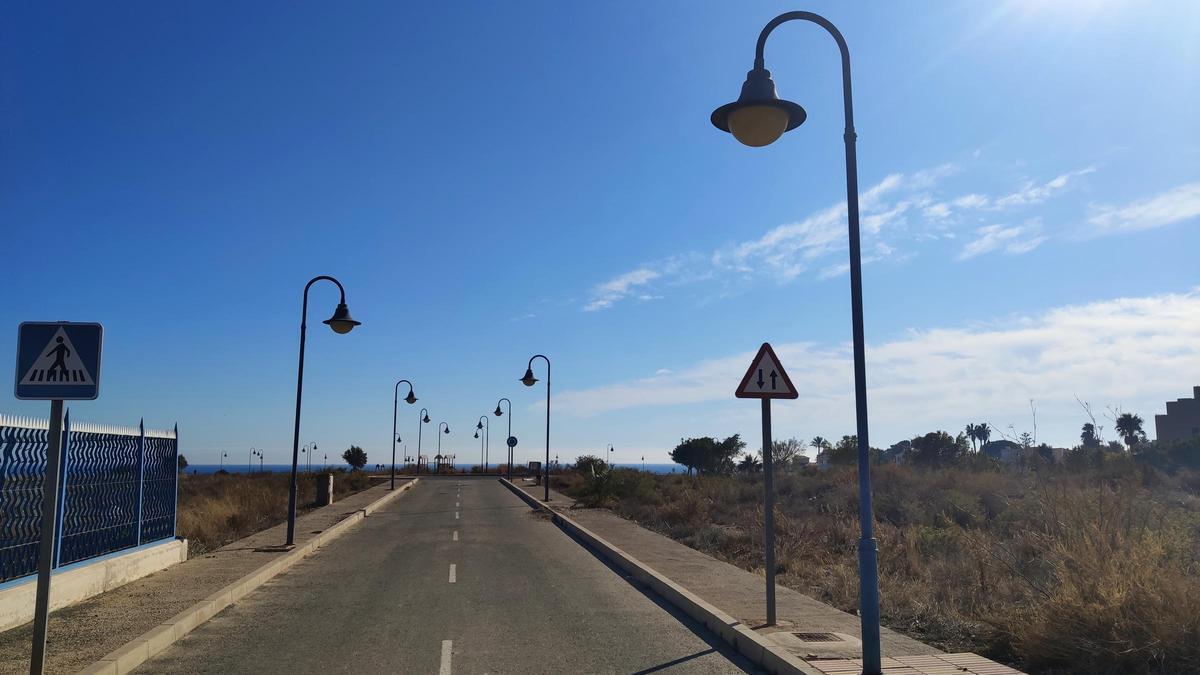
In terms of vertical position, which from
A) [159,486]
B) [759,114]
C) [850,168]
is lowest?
[159,486]

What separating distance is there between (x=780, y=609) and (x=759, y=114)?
6.53 meters

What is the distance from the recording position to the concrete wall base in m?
8.91

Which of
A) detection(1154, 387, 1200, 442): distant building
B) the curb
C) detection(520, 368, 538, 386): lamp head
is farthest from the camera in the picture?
detection(1154, 387, 1200, 442): distant building

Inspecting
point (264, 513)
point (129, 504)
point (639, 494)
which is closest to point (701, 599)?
point (129, 504)

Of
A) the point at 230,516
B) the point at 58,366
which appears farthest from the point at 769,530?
the point at 230,516

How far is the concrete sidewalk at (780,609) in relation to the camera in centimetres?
796

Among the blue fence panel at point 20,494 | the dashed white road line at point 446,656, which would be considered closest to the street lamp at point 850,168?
the dashed white road line at point 446,656

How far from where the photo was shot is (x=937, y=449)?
60.2 m

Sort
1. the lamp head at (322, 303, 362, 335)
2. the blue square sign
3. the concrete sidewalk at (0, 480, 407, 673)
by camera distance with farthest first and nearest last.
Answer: the lamp head at (322, 303, 362, 335), the concrete sidewalk at (0, 480, 407, 673), the blue square sign

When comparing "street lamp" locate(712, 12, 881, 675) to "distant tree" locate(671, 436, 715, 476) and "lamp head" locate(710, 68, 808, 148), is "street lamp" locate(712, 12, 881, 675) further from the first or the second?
"distant tree" locate(671, 436, 715, 476)

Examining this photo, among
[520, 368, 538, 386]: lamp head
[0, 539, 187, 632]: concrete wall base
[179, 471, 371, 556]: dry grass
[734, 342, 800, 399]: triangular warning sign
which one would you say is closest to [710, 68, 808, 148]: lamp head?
[734, 342, 800, 399]: triangular warning sign

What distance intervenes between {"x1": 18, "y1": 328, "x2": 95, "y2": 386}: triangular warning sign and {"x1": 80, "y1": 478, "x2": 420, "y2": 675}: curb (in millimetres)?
2526

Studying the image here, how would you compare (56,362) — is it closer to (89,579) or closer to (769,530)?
(89,579)

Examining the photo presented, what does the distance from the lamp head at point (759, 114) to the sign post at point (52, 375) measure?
19.7 feet
